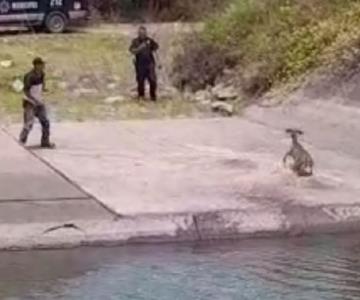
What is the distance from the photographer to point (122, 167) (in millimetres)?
16250

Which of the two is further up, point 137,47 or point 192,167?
point 137,47

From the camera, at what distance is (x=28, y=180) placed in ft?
50.1

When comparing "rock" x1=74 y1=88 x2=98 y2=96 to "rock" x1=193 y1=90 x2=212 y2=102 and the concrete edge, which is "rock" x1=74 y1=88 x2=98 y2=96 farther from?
the concrete edge

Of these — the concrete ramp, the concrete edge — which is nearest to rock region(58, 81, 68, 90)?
the concrete ramp

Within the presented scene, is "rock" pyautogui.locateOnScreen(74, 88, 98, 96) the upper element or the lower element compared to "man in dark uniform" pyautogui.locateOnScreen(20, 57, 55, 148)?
lower

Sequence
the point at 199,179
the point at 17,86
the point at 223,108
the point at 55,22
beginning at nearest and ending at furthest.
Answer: the point at 199,179 < the point at 223,108 < the point at 17,86 < the point at 55,22

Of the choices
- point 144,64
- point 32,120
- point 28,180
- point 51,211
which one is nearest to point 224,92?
point 144,64

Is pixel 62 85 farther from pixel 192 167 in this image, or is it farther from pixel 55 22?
pixel 55 22

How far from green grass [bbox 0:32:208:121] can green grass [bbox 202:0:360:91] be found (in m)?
1.67

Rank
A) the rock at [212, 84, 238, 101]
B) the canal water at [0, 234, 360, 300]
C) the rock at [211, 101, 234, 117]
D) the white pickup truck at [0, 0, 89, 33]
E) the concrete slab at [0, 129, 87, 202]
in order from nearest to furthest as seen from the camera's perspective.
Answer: the canal water at [0, 234, 360, 300]
the concrete slab at [0, 129, 87, 202]
the rock at [211, 101, 234, 117]
the rock at [212, 84, 238, 101]
the white pickup truck at [0, 0, 89, 33]

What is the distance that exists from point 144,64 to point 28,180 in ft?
28.7

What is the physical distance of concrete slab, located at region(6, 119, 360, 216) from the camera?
14.1m

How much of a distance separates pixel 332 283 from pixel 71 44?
22369 mm

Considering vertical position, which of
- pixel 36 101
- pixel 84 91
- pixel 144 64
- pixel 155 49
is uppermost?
pixel 155 49
